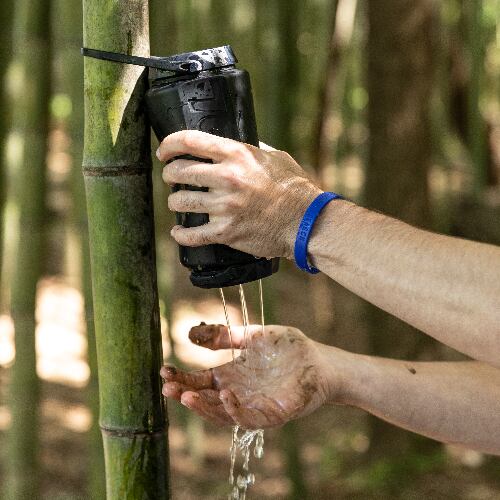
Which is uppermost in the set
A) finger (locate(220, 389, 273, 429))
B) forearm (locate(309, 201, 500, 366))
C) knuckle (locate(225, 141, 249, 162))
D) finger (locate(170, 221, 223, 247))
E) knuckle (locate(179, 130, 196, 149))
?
knuckle (locate(179, 130, 196, 149))

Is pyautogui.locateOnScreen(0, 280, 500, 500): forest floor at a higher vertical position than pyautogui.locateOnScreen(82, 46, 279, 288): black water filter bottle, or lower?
lower

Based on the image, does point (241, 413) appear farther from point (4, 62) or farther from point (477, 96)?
point (477, 96)

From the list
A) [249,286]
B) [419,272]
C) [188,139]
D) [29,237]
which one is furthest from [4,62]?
[419,272]

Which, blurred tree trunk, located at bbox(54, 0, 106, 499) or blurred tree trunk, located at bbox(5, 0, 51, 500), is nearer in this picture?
blurred tree trunk, located at bbox(54, 0, 106, 499)

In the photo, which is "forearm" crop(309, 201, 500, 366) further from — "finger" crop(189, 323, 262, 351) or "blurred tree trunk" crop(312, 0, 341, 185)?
"blurred tree trunk" crop(312, 0, 341, 185)

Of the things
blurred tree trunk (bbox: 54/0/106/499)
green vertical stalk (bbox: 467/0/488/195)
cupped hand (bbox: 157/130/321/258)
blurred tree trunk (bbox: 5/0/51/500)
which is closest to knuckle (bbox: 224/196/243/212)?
cupped hand (bbox: 157/130/321/258)

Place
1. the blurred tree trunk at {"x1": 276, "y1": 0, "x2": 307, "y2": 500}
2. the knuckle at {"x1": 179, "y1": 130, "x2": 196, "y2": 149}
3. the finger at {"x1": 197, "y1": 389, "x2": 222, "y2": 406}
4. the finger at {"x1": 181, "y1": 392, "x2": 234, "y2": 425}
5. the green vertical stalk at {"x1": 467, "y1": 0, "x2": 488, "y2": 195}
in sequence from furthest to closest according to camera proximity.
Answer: the green vertical stalk at {"x1": 467, "y1": 0, "x2": 488, "y2": 195}
the blurred tree trunk at {"x1": 276, "y1": 0, "x2": 307, "y2": 500}
the finger at {"x1": 197, "y1": 389, "x2": 222, "y2": 406}
the finger at {"x1": 181, "y1": 392, "x2": 234, "y2": 425}
the knuckle at {"x1": 179, "y1": 130, "x2": 196, "y2": 149}

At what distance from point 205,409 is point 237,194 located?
32cm

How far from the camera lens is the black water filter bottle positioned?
44.8 inches

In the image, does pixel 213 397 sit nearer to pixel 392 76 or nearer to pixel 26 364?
pixel 26 364

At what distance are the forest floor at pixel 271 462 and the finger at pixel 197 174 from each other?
2169 mm

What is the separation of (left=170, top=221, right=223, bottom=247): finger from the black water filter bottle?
0.04 ft

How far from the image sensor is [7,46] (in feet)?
9.18

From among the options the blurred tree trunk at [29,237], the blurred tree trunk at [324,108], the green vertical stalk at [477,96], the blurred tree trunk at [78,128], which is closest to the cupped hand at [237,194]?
the blurred tree trunk at [78,128]
